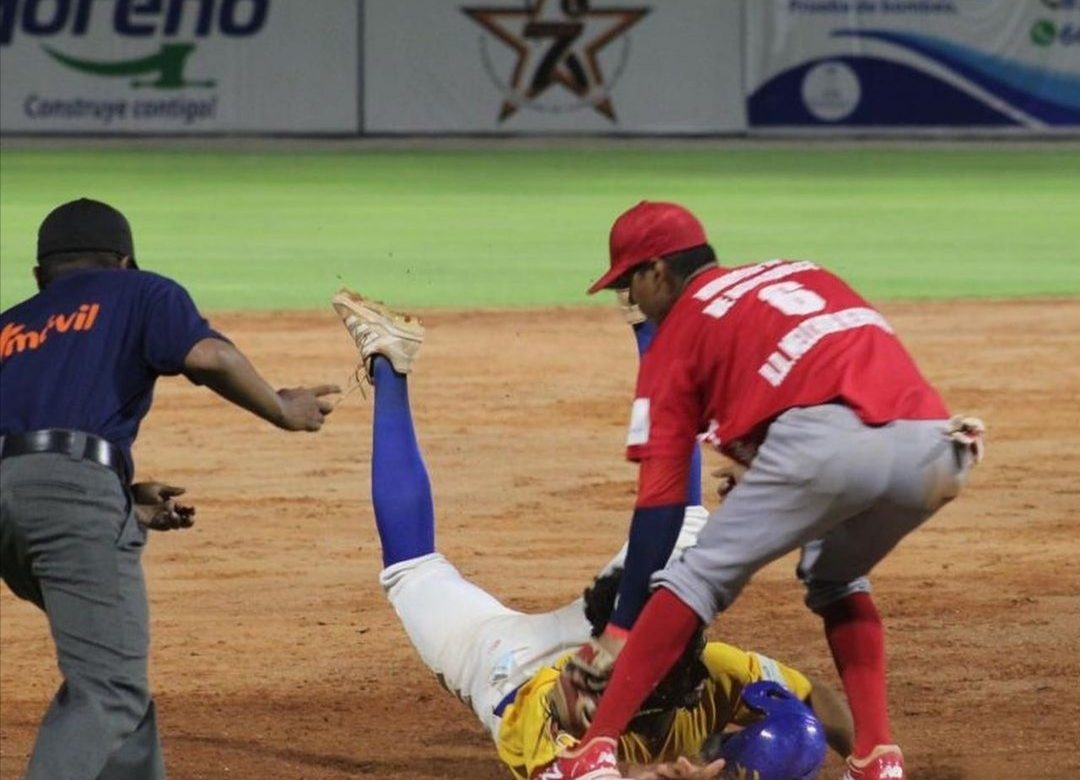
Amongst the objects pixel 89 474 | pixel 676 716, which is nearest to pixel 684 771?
→ pixel 676 716

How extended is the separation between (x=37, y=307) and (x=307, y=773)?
1898 millimetres

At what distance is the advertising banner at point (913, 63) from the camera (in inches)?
1128

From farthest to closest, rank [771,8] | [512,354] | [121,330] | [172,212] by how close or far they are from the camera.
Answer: [771,8] < [172,212] < [512,354] < [121,330]

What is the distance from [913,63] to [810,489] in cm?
2428

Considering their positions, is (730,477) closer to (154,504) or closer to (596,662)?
(596,662)

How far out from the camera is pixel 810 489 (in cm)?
529

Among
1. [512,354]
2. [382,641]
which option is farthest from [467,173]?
[382,641]

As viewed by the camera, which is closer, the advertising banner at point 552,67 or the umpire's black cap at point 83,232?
the umpire's black cap at point 83,232

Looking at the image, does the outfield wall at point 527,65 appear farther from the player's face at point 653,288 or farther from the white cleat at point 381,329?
the player's face at point 653,288

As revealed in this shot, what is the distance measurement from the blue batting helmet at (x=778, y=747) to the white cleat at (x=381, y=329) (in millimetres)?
1985

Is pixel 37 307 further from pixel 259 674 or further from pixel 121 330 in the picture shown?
pixel 259 674

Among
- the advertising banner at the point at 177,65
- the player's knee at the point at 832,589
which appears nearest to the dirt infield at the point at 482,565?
the player's knee at the point at 832,589

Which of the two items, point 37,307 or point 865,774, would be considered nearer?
point 37,307

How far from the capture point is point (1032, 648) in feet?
25.6
